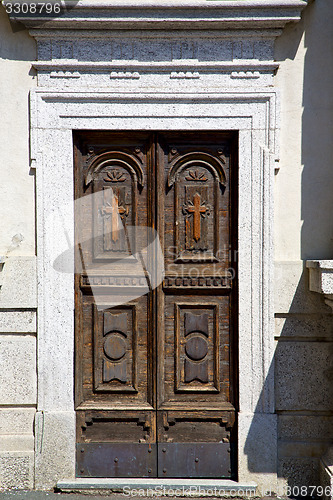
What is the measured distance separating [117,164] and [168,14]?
1.32 metres

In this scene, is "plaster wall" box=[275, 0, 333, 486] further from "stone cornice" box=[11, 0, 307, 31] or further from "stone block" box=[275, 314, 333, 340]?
"stone cornice" box=[11, 0, 307, 31]

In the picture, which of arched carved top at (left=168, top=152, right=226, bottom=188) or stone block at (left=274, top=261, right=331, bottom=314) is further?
arched carved top at (left=168, top=152, right=226, bottom=188)

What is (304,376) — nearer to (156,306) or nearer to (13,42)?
(156,306)

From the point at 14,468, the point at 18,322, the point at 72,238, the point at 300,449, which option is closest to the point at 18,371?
the point at 18,322

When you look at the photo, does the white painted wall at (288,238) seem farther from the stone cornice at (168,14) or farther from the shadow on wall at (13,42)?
the stone cornice at (168,14)

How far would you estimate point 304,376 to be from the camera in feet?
13.2

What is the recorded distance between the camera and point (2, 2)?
153 inches

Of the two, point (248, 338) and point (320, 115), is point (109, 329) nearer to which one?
point (248, 338)

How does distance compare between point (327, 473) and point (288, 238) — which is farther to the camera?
point (288, 238)

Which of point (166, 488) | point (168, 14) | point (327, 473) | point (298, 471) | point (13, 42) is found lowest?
point (166, 488)

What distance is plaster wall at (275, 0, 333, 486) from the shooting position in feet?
13.0

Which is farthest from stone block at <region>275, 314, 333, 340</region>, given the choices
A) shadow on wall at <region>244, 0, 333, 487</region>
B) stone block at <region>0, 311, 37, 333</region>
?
stone block at <region>0, 311, 37, 333</region>

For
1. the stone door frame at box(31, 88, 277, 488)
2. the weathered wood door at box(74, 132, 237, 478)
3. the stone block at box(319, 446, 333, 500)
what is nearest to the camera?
the stone block at box(319, 446, 333, 500)

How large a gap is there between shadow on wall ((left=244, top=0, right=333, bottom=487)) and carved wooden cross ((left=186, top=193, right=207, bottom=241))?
0.85 meters
